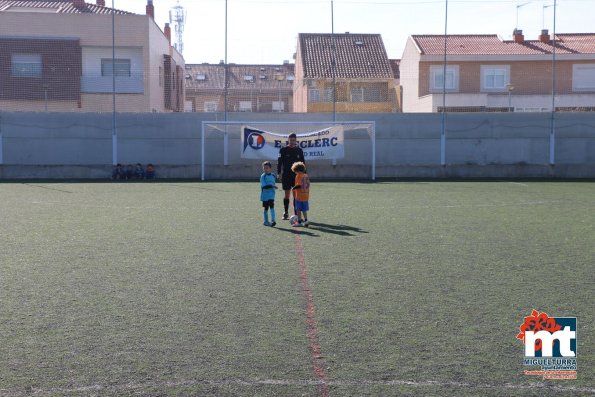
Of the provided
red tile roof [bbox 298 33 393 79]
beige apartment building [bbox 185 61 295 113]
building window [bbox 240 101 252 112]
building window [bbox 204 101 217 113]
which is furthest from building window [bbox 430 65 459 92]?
building window [bbox 204 101 217 113]

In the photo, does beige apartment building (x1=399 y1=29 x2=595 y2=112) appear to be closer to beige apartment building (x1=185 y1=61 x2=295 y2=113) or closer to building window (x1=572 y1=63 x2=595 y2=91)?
building window (x1=572 y1=63 x2=595 y2=91)

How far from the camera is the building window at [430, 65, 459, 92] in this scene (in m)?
31.3

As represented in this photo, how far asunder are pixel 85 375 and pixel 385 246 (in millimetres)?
6116

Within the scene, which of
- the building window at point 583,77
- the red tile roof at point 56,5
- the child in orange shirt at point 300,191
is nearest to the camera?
the child in orange shirt at point 300,191

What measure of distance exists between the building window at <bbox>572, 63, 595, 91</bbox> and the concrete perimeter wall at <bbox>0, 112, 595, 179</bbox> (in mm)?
10346

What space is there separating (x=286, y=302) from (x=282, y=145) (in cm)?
1815

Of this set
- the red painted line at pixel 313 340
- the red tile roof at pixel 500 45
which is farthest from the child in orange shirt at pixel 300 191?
the red tile roof at pixel 500 45

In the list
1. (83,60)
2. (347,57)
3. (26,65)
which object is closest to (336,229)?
(26,65)

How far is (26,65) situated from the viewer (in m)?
28.3

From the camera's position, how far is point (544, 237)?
11.3m

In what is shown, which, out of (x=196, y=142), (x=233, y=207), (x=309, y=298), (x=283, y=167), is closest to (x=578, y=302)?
(x=309, y=298)

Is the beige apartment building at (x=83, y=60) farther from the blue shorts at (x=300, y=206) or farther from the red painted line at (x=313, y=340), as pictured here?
the red painted line at (x=313, y=340)

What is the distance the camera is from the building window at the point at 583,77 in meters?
35.8

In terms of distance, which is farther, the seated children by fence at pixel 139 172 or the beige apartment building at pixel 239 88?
the beige apartment building at pixel 239 88
